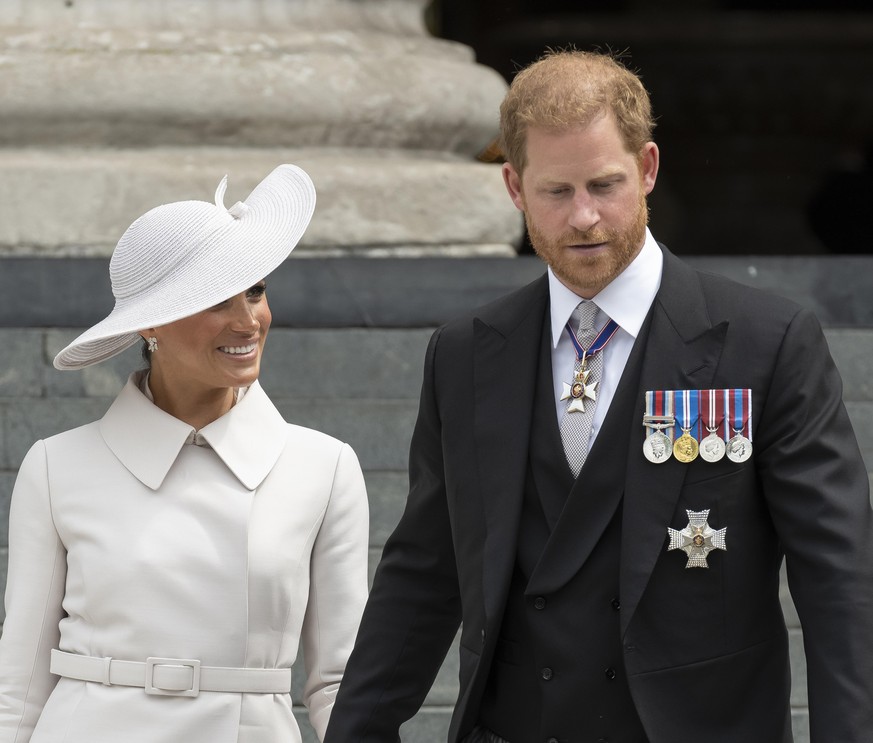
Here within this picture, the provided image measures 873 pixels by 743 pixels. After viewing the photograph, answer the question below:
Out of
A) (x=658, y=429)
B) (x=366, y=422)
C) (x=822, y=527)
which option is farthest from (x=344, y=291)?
(x=822, y=527)

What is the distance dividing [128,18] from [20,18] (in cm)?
35

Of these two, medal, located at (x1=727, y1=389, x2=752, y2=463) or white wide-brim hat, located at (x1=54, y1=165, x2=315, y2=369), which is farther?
white wide-brim hat, located at (x1=54, y1=165, x2=315, y2=369)

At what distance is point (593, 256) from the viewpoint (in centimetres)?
277

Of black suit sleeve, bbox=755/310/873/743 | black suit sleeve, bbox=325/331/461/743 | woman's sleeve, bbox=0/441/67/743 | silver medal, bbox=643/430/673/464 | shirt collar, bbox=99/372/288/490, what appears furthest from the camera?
shirt collar, bbox=99/372/288/490

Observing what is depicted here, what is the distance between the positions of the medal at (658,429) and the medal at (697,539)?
0.35 feet

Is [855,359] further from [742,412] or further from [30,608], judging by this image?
[30,608]

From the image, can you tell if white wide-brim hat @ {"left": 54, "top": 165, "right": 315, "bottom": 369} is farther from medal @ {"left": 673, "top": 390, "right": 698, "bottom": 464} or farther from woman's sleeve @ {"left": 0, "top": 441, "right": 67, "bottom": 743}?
medal @ {"left": 673, "top": 390, "right": 698, "bottom": 464}

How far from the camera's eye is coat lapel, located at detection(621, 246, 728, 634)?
8.82ft

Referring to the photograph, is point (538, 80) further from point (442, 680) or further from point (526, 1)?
point (526, 1)

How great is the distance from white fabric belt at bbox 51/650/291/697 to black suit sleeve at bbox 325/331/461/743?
0.72 ft

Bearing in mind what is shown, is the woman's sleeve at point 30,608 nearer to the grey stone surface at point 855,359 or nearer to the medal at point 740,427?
the medal at point 740,427

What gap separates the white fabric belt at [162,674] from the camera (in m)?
3.15

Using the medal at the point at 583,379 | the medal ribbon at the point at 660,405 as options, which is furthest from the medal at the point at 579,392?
the medal ribbon at the point at 660,405

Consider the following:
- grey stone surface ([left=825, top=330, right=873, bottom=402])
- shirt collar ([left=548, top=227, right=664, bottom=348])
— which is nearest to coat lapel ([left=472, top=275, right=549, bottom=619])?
shirt collar ([left=548, top=227, right=664, bottom=348])
